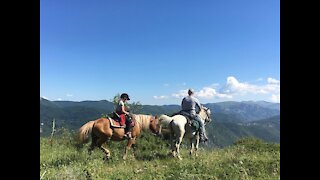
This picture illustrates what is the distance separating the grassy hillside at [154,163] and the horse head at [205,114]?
1.02 meters

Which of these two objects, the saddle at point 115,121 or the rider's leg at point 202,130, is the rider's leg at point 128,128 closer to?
the saddle at point 115,121

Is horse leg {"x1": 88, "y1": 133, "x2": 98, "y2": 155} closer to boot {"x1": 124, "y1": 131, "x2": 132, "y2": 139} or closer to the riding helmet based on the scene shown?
boot {"x1": 124, "y1": 131, "x2": 132, "y2": 139}

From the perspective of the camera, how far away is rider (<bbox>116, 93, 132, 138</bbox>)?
942 centimetres

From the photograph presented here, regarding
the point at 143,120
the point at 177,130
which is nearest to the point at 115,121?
the point at 143,120

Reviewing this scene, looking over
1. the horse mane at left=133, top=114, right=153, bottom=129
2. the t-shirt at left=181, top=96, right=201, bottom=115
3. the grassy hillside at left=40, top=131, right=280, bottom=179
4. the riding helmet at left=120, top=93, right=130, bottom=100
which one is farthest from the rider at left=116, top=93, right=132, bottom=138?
the t-shirt at left=181, top=96, right=201, bottom=115

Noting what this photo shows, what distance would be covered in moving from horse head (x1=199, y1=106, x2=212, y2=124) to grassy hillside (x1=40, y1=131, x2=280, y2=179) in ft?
3.35

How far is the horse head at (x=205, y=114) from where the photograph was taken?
36.2 feet

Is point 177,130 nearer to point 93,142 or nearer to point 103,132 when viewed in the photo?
point 103,132
